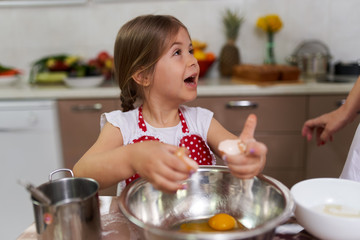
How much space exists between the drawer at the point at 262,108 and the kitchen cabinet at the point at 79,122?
0.54 meters

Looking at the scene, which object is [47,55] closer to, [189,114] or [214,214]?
[189,114]

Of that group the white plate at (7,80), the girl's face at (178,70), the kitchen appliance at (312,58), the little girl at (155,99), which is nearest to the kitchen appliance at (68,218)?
the little girl at (155,99)

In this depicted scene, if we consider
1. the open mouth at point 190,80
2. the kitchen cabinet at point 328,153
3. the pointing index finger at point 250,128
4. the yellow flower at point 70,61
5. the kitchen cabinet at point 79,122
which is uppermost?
the yellow flower at point 70,61

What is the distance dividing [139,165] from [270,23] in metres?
2.00

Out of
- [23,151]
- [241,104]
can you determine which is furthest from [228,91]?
[23,151]

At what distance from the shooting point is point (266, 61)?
246cm

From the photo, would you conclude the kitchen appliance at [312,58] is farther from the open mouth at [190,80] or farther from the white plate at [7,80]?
the white plate at [7,80]

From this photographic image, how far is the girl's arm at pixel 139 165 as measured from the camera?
0.56m

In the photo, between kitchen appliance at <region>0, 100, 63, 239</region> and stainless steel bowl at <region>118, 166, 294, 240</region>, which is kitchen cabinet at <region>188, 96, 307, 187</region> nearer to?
kitchen appliance at <region>0, 100, 63, 239</region>

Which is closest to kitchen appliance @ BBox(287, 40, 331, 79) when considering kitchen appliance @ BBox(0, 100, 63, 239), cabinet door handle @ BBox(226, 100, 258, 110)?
cabinet door handle @ BBox(226, 100, 258, 110)

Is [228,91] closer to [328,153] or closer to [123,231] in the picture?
[328,153]

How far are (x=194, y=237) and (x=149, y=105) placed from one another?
700mm

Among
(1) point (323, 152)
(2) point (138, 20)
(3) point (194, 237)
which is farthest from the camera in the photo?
(1) point (323, 152)

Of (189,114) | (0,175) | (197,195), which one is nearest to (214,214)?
(197,195)
